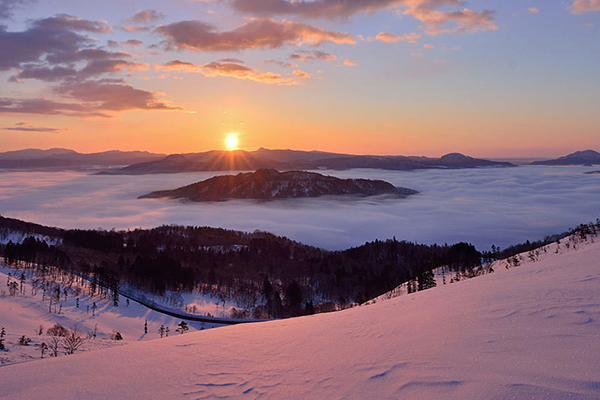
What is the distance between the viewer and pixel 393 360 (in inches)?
334

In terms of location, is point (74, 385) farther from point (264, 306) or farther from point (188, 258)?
point (188, 258)

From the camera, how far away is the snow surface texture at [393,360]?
6.60m

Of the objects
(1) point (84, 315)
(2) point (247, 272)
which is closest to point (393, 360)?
(1) point (84, 315)

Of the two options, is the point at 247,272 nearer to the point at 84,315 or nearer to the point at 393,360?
the point at 84,315

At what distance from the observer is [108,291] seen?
348 ft

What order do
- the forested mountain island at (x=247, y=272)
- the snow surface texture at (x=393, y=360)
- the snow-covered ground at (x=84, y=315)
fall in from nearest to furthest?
the snow surface texture at (x=393, y=360) → the snow-covered ground at (x=84, y=315) → the forested mountain island at (x=247, y=272)

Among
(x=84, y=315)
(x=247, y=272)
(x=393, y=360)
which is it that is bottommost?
(x=247, y=272)

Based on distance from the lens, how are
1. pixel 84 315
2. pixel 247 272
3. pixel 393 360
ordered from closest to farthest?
1. pixel 393 360
2. pixel 84 315
3. pixel 247 272

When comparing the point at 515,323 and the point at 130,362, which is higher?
Result: the point at 515,323

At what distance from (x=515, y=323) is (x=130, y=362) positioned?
40.5 feet

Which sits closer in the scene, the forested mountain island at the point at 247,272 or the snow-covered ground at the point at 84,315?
the snow-covered ground at the point at 84,315

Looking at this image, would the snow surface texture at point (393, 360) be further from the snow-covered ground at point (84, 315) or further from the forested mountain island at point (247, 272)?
the forested mountain island at point (247, 272)

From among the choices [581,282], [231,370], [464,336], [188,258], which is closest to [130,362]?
[231,370]

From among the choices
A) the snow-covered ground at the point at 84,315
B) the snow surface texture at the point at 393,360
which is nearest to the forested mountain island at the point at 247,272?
the snow-covered ground at the point at 84,315
